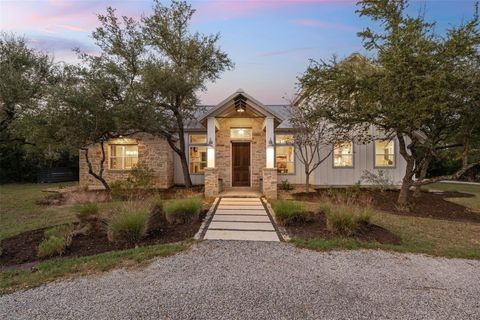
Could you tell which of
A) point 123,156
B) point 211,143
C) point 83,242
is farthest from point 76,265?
point 123,156

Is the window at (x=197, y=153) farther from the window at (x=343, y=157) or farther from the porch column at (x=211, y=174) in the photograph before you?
the window at (x=343, y=157)

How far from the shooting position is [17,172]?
729 inches

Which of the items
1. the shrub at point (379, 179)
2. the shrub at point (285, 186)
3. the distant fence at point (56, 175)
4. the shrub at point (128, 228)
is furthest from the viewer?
the distant fence at point (56, 175)

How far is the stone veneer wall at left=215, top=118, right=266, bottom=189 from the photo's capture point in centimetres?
1327

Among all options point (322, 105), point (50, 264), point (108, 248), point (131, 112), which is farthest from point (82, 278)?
point (322, 105)

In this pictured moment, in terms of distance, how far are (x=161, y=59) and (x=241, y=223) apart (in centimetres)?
818

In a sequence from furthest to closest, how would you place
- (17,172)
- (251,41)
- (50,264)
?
1. (17,172)
2. (251,41)
3. (50,264)

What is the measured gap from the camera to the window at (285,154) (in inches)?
550

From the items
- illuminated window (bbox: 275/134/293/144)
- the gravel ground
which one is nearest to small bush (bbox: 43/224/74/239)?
the gravel ground

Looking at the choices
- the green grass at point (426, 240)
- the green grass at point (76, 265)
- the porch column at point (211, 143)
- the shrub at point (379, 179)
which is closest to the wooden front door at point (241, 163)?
the porch column at point (211, 143)

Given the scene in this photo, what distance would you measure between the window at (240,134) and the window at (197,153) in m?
1.80

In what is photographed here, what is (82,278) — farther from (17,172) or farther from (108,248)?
(17,172)

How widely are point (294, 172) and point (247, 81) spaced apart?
8627mm

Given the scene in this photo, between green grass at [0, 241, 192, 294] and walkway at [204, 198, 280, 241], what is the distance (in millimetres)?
1163
